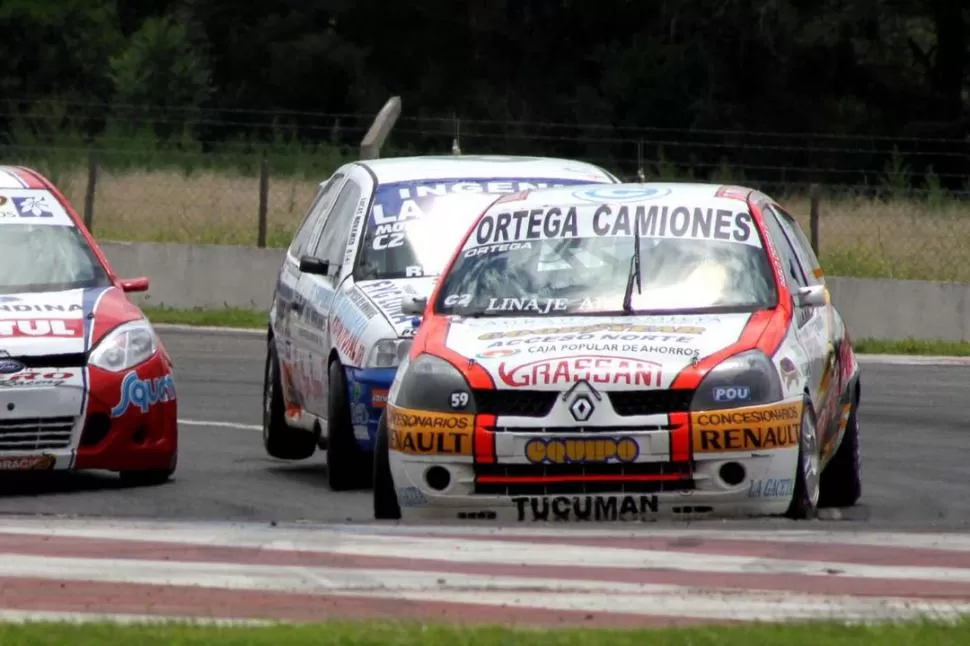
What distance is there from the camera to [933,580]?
7219 millimetres

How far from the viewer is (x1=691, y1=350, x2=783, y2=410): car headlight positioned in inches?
349

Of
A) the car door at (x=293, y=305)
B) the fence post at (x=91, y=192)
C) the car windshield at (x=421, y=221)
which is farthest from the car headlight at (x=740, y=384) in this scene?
the fence post at (x=91, y=192)

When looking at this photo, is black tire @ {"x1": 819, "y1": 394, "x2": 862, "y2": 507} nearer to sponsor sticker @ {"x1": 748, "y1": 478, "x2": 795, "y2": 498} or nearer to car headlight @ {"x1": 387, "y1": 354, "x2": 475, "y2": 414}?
sponsor sticker @ {"x1": 748, "y1": 478, "x2": 795, "y2": 498}

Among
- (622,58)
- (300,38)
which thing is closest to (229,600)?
(622,58)

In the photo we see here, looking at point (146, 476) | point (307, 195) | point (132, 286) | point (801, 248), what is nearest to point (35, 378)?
point (146, 476)

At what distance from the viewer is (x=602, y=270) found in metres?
9.97

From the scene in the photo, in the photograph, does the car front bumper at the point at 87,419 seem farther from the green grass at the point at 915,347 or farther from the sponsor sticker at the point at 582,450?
the green grass at the point at 915,347

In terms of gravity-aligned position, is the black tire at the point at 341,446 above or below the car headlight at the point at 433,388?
below

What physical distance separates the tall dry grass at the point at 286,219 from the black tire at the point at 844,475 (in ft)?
44.1

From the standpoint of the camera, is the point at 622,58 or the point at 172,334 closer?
the point at 172,334

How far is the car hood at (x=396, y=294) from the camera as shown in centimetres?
1127

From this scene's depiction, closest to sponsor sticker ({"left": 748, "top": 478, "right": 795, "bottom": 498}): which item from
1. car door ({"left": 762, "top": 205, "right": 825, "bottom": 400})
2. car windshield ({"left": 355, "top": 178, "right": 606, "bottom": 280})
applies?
car door ({"left": 762, "top": 205, "right": 825, "bottom": 400})

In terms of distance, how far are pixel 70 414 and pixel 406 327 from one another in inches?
66.6

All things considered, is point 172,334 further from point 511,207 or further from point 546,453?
point 546,453
